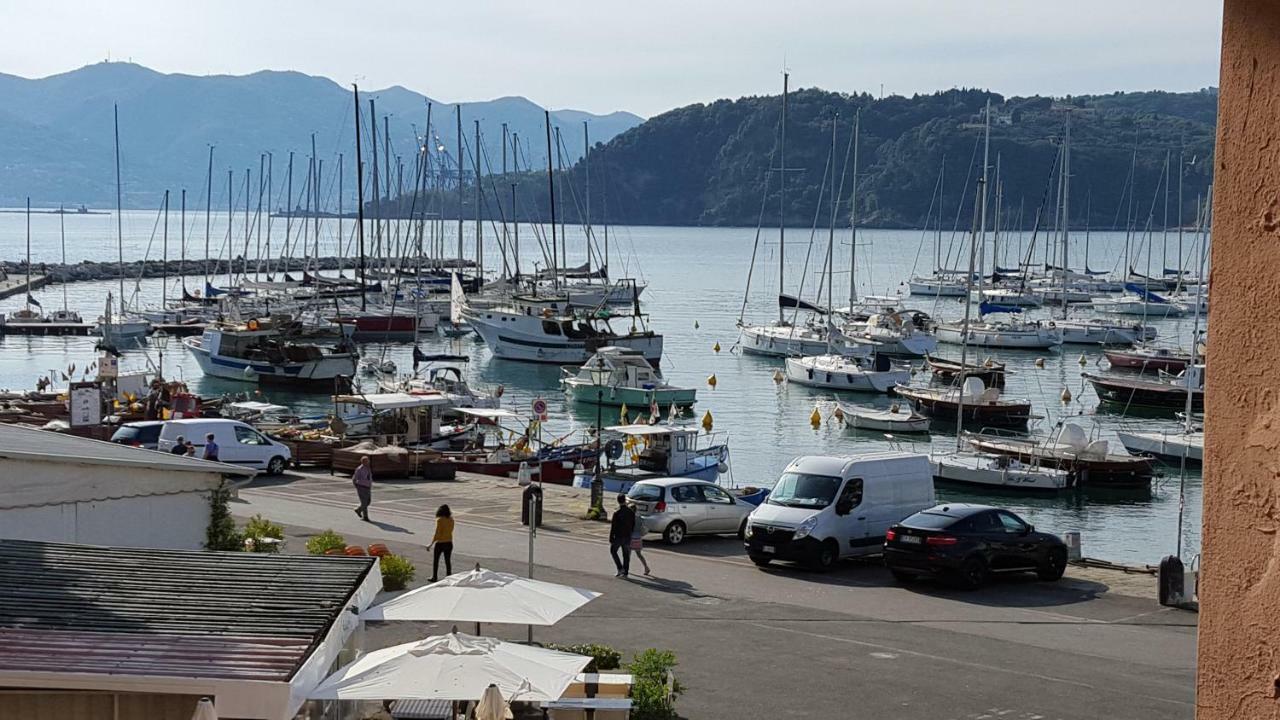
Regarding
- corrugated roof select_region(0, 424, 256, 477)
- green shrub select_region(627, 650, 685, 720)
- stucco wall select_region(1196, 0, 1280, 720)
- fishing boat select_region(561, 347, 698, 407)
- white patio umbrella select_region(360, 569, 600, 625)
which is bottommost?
fishing boat select_region(561, 347, 698, 407)

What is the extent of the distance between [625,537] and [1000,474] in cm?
2641

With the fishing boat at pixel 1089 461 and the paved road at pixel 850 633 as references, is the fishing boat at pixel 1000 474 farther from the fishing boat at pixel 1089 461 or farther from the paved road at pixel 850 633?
the paved road at pixel 850 633

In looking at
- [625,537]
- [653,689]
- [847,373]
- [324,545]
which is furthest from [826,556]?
[847,373]

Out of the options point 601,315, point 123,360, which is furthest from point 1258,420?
point 123,360

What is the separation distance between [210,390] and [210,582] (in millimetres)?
62598

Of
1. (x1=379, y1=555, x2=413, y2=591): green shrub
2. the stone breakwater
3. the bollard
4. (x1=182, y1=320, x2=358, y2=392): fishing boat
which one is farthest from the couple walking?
the stone breakwater

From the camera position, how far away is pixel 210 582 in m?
12.4

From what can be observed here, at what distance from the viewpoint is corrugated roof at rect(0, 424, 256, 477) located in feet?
57.5

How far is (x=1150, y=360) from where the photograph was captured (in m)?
75.6

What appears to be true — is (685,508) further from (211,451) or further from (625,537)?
(211,451)

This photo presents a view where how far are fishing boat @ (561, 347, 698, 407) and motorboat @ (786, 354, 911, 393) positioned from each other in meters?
9.52

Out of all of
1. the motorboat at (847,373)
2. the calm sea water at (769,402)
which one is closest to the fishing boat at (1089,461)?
the calm sea water at (769,402)

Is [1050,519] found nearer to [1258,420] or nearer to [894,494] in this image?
[894,494]

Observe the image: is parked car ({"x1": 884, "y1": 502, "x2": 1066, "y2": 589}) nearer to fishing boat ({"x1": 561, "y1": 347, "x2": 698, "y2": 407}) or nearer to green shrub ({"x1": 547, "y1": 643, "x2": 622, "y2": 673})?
green shrub ({"x1": 547, "y1": 643, "x2": 622, "y2": 673})
